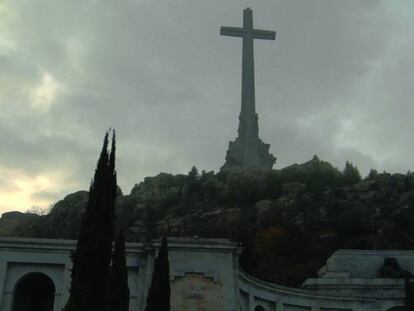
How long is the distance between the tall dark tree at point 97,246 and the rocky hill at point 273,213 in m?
34.6

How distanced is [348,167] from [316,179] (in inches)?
370

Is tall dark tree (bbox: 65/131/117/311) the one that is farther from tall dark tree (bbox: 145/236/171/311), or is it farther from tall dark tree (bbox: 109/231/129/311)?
tall dark tree (bbox: 145/236/171/311)

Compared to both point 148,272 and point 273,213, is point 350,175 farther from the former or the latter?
point 148,272

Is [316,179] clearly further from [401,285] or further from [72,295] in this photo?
[72,295]

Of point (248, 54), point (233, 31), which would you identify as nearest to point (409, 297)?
point (248, 54)

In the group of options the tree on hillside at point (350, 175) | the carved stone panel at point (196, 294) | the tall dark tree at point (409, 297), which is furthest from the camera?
the tree on hillside at point (350, 175)

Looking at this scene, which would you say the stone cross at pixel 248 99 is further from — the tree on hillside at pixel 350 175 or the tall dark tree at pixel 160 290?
the tall dark tree at pixel 160 290

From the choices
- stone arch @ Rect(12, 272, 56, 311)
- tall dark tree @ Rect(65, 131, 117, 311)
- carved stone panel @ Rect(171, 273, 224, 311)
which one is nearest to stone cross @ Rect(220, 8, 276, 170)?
stone arch @ Rect(12, 272, 56, 311)

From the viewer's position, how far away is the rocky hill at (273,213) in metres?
60.2

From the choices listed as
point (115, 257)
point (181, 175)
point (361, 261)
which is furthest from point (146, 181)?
point (115, 257)

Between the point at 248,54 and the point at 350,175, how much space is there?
1015 inches

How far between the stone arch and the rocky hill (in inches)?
945

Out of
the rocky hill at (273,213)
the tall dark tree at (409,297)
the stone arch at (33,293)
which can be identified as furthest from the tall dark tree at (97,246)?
the rocky hill at (273,213)

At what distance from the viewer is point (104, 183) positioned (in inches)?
738
